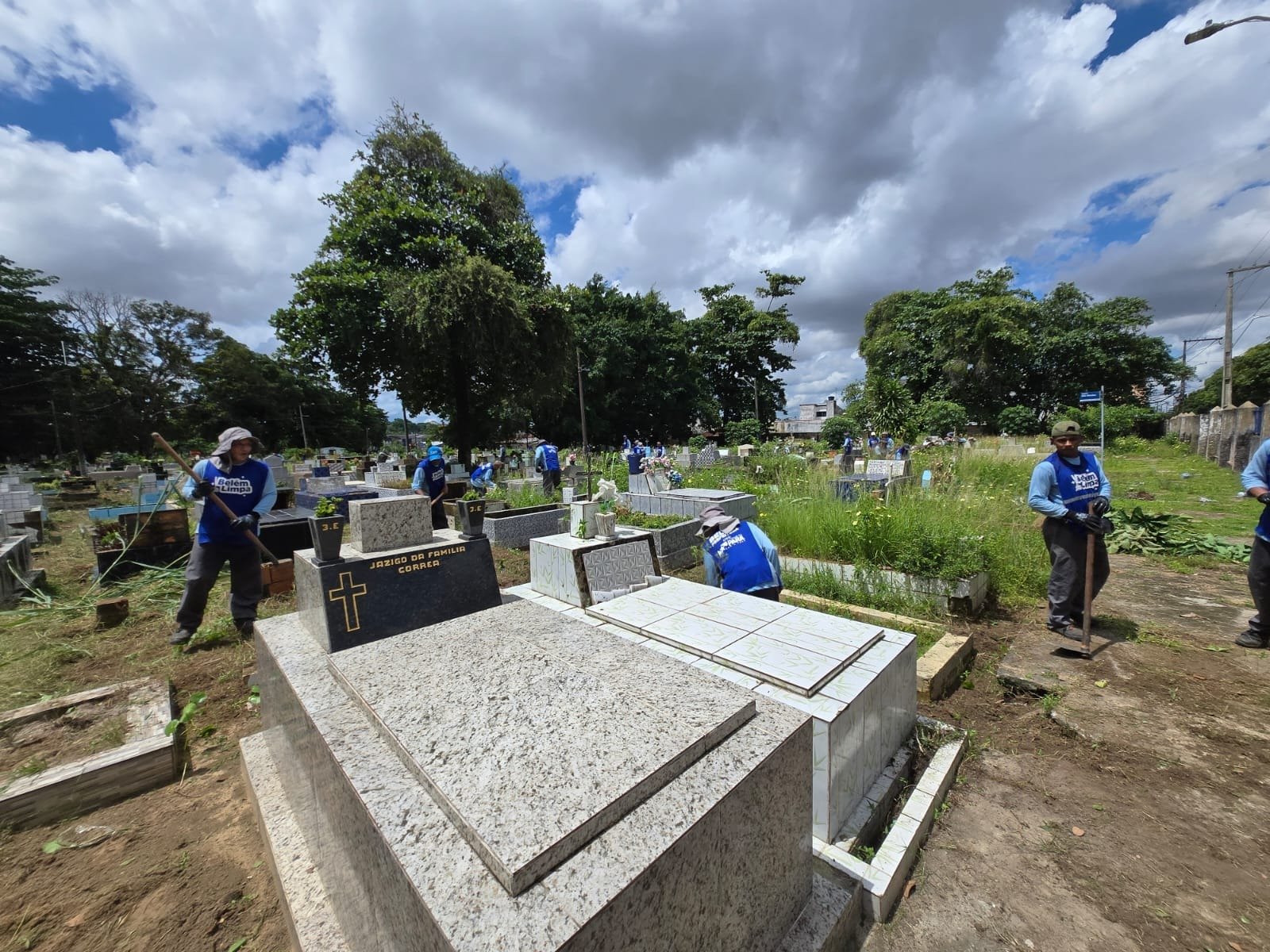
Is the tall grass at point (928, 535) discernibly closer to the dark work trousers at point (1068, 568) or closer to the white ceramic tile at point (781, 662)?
the dark work trousers at point (1068, 568)

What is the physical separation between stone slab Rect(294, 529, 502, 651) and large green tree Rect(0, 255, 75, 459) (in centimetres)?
3906

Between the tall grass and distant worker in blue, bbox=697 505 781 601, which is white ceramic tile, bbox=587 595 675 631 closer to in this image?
distant worker in blue, bbox=697 505 781 601

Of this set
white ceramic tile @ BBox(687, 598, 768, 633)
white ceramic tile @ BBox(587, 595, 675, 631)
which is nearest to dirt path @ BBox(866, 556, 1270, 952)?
white ceramic tile @ BBox(687, 598, 768, 633)

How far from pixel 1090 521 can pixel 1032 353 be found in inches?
1313

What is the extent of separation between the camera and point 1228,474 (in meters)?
13.5

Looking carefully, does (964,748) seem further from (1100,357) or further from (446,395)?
(1100,357)

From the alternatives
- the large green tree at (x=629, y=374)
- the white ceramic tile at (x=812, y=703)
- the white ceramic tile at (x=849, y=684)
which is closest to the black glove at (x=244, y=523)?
the white ceramic tile at (x=812, y=703)

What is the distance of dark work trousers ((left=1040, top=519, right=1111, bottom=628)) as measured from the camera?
13.1 feet

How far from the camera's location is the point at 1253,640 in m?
3.76

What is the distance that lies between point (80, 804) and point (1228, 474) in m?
22.0

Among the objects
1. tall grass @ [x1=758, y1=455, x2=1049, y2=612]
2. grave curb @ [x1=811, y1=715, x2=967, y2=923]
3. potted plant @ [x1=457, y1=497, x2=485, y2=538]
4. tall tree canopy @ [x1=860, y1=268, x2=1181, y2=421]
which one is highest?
tall tree canopy @ [x1=860, y1=268, x2=1181, y2=421]

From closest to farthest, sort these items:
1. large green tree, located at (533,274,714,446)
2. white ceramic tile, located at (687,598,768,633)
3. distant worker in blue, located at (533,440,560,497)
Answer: white ceramic tile, located at (687,598,768,633), distant worker in blue, located at (533,440,560,497), large green tree, located at (533,274,714,446)

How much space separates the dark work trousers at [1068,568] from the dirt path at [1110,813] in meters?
0.44

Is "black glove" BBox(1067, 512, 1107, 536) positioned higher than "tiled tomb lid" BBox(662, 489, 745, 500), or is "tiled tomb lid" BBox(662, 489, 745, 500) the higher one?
"black glove" BBox(1067, 512, 1107, 536)
